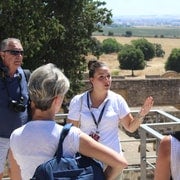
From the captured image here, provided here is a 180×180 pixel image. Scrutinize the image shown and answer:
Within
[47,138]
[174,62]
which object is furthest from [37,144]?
[174,62]

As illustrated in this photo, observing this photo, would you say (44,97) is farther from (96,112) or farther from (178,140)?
(96,112)

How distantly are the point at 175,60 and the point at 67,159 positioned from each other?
2361 inches

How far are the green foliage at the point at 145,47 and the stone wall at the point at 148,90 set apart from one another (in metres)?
54.9

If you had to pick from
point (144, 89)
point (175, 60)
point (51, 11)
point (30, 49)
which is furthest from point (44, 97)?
point (175, 60)

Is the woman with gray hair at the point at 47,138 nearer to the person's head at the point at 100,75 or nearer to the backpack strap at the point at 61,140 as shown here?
the backpack strap at the point at 61,140

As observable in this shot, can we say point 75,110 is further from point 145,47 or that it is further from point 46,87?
point 145,47

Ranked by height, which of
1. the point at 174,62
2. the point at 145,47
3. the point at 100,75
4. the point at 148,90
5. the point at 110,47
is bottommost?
the point at 110,47

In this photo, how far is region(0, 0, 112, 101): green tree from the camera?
18.7m

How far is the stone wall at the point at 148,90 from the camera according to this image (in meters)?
26.3

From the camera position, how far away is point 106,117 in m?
4.33

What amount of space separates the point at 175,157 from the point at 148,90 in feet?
79.9

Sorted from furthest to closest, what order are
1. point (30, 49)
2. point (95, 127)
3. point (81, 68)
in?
1. point (81, 68)
2. point (30, 49)
3. point (95, 127)

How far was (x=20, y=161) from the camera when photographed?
3.05 meters

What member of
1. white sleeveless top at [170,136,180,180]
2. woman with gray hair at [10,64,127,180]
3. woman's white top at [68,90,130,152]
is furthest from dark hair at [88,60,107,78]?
white sleeveless top at [170,136,180,180]
